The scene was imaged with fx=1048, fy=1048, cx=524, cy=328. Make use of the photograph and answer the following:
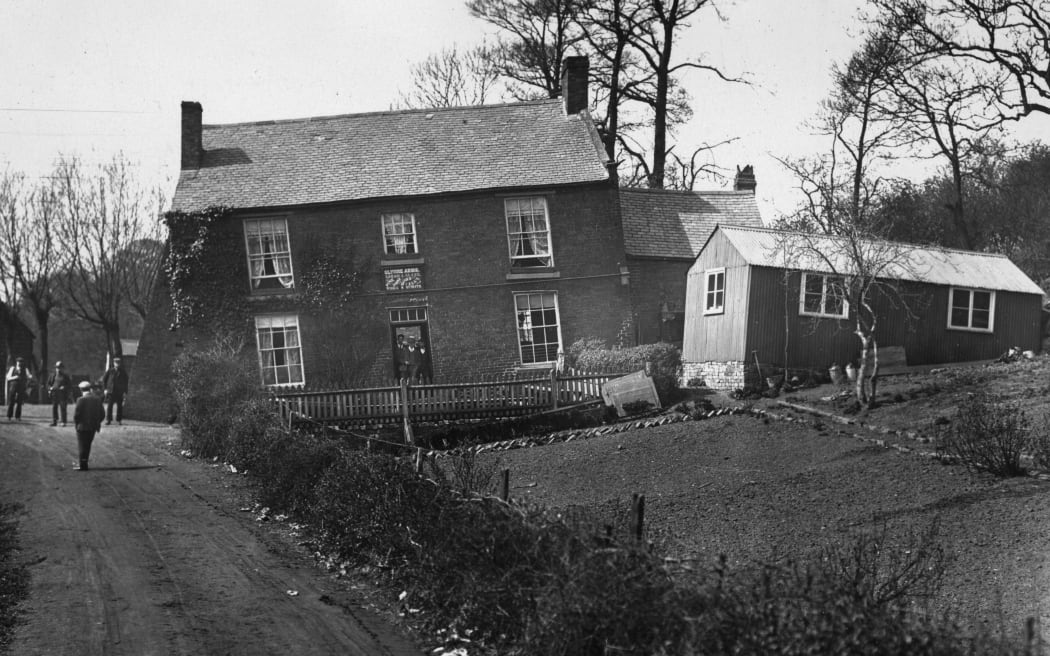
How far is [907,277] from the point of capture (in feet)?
92.2

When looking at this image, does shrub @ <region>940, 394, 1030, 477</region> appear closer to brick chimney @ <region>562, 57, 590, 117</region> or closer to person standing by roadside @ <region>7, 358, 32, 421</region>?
brick chimney @ <region>562, 57, 590, 117</region>

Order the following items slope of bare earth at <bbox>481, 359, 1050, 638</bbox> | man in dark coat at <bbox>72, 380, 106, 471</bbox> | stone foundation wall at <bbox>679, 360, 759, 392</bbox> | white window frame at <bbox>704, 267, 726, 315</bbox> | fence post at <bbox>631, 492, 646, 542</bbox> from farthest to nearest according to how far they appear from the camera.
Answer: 1. white window frame at <bbox>704, 267, 726, 315</bbox>
2. stone foundation wall at <bbox>679, 360, 759, 392</bbox>
3. man in dark coat at <bbox>72, 380, 106, 471</bbox>
4. slope of bare earth at <bbox>481, 359, 1050, 638</bbox>
5. fence post at <bbox>631, 492, 646, 542</bbox>

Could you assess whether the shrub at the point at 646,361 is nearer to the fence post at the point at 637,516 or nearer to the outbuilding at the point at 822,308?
the outbuilding at the point at 822,308

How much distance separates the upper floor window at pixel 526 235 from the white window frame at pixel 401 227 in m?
Answer: 2.83

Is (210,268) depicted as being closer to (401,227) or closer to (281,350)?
(281,350)

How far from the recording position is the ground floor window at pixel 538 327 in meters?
31.2

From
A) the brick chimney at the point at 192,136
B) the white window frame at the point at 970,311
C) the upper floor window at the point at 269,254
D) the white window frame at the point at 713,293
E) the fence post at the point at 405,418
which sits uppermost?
the brick chimney at the point at 192,136

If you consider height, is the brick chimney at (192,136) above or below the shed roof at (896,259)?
above

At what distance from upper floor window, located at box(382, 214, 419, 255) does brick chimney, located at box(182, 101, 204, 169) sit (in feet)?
21.3

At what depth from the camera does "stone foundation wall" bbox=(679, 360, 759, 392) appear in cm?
2673

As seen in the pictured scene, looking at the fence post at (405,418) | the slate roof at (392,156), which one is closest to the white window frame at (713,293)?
the slate roof at (392,156)

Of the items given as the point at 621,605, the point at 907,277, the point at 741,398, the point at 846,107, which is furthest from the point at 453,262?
the point at 621,605

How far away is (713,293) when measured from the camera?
29.0 m

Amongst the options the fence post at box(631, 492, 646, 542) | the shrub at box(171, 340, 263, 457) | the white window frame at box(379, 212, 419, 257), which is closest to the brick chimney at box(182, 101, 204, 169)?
the white window frame at box(379, 212, 419, 257)
